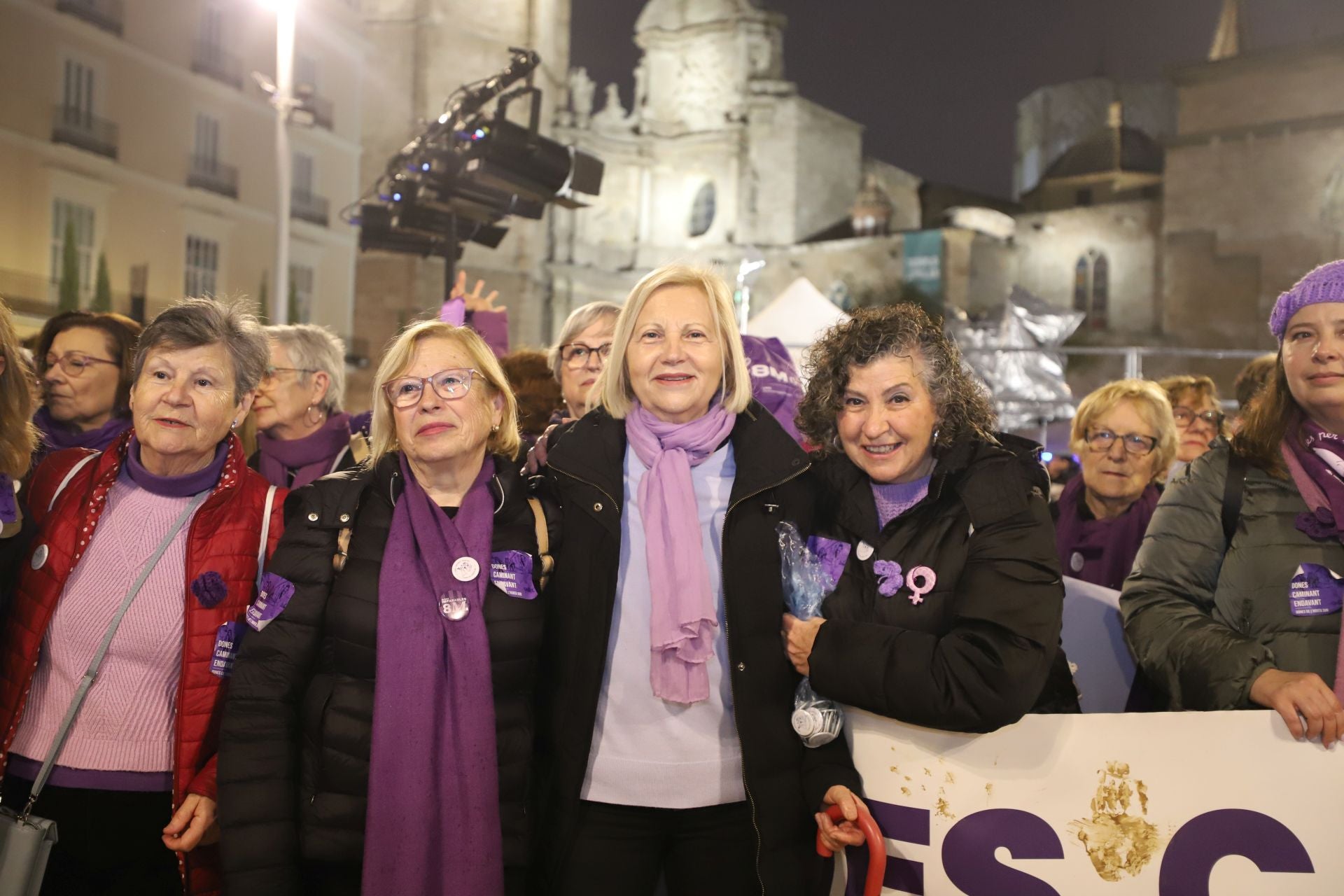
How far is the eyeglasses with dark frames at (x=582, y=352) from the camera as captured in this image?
3900 mm

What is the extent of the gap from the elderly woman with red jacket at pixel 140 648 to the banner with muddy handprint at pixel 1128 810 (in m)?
1.67

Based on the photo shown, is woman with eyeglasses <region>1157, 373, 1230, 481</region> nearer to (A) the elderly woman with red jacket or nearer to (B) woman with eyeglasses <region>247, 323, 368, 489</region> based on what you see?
(B) woman with eyeglasses <region>247, 323, 368, 489</region>

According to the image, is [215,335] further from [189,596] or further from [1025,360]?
[1025,360]

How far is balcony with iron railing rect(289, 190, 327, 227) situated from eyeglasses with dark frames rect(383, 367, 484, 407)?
22.8 meters

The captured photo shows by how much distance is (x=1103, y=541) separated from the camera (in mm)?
4016

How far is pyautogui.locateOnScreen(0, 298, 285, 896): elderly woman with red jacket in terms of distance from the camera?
2.43 meters

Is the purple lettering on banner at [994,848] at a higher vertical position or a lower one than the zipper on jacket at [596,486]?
lower

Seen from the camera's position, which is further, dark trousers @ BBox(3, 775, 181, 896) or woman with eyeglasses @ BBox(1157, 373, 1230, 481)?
woman with eyeglasses @ BBox(1157, 373, 1230, 481)

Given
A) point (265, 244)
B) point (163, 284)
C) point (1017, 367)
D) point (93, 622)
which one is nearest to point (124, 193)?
point (163, 284)

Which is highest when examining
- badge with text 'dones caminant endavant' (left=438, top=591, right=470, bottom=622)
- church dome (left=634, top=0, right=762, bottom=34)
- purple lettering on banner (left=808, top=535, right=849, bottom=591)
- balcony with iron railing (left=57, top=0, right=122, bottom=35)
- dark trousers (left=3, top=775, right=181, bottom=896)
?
church dome (left=634, top=0, right=762, bottom=34)

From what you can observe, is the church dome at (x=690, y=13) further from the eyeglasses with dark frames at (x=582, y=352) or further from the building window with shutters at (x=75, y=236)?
the eyeglasses with dark frames at (x=582, y=352)

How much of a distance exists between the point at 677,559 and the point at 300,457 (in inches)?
84.2

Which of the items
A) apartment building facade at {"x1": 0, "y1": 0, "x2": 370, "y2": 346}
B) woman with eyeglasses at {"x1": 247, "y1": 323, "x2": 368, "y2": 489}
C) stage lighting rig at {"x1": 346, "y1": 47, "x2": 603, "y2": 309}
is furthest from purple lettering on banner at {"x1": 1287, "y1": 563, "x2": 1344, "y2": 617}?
apartment building facade at {"x1": 0, "y1": 0, "x2": 370, "y2": 346}

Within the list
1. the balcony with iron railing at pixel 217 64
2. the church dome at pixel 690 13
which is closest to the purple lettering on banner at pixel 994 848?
the balcony with iron railing at pixel 217 64
